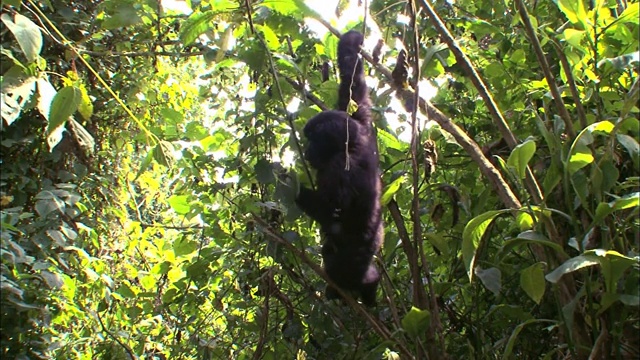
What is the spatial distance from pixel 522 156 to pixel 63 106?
4.93 ft

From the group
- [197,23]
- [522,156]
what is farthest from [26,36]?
[522,156]

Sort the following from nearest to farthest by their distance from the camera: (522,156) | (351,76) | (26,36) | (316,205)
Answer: (26,36)
(522,156)
(351,76)
(316,205)

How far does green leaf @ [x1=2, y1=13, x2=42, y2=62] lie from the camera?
1362 millimetres

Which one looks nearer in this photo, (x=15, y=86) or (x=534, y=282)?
(x=15, y=86)

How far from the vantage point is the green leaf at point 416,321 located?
2.23 meters

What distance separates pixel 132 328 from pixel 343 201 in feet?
6.48

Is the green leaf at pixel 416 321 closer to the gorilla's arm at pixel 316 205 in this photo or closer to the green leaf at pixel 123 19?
the gorilla's arm at pixel 316 205

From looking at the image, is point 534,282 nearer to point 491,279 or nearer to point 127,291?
point 491,279

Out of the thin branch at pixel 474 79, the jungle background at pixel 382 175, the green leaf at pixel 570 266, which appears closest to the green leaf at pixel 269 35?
the jungle background at pixel 382 175

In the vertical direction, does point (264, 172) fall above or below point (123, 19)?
below

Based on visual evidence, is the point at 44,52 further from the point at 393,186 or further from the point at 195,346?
the point at 393,186

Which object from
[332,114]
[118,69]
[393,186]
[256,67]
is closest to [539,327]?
[393,186]

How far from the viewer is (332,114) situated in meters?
3.31

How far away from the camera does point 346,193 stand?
11.7 ft
